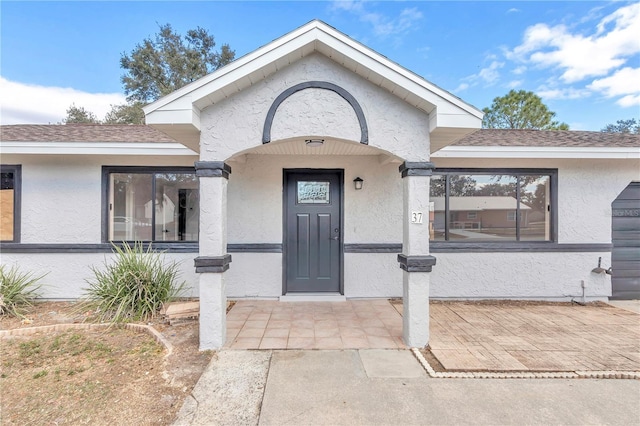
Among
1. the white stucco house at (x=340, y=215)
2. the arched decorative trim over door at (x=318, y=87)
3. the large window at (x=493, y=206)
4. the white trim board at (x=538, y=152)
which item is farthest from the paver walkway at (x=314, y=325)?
the white trim board at (x=538, y=152)

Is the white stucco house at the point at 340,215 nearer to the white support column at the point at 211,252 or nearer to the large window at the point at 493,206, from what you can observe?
the large window at the point at 493,206

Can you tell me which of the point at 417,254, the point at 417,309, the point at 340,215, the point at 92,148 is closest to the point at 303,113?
the point at 417,254

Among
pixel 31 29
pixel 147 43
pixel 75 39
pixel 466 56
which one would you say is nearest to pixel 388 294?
pixel 466 56

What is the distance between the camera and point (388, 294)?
5.53 m

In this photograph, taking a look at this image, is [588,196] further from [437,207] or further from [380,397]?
[380,397]

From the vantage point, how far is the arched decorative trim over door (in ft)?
11.2

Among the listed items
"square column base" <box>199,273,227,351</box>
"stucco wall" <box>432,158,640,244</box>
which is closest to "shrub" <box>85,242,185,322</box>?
"square column base" <box>199,273,227,351</box>

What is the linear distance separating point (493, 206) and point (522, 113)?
17536 mm

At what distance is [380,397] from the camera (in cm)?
256

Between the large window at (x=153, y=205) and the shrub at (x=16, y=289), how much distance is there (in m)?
1.47

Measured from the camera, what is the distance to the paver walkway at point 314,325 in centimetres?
360

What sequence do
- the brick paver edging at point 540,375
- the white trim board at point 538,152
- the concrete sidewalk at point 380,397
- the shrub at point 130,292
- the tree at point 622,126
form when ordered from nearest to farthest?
the concrete sidewalk at point 380,397 < the brick paver edging at point 540,375 < the shrub at point 130,292 < the white trim board at point 538,152 < the tree at point 622,126

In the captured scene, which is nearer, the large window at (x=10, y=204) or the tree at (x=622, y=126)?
the large window at (x=10, y=204)

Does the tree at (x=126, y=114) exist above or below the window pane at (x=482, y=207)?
above
